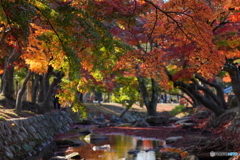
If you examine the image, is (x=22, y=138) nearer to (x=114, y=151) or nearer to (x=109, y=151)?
(x=109, y=151)

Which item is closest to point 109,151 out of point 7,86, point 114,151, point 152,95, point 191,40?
point 114,151

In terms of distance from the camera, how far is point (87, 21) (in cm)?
970

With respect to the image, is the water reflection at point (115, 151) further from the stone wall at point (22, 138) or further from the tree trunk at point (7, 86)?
the tree trunk at point (7, 86)

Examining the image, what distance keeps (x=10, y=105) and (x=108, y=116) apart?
775 inches

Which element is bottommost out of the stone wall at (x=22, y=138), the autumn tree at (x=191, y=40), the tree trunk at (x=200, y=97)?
the stone wall at (x=22, y=138)

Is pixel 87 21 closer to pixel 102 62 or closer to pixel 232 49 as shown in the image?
pixel 102 62

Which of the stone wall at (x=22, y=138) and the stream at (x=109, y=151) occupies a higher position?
the stone wall at (x=22, y=138)

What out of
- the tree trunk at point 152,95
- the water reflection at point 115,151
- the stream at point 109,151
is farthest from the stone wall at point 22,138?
the tree trunk at point 152,95

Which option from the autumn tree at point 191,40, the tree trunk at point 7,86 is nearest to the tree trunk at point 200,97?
the autumn tree at point 191,40

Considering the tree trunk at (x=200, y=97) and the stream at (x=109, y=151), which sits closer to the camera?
the stream at (x=109, y=151)

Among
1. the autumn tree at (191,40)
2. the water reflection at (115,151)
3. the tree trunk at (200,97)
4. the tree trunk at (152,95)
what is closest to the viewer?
the autumn tree at (191,40)

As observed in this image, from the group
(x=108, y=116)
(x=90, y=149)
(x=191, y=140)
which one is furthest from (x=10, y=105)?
(x=108, y=116)

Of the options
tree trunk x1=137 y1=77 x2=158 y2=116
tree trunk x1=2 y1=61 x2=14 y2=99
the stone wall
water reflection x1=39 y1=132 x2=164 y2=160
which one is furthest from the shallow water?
tree trunk x1=137 y1=77 x2=158 y2=116

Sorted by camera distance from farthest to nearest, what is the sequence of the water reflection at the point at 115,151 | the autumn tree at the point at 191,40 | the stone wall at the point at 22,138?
the water reflection at the point at 115,151 < the stone wall at the point at 22,138 < the autumn tree at the point at 191,40
